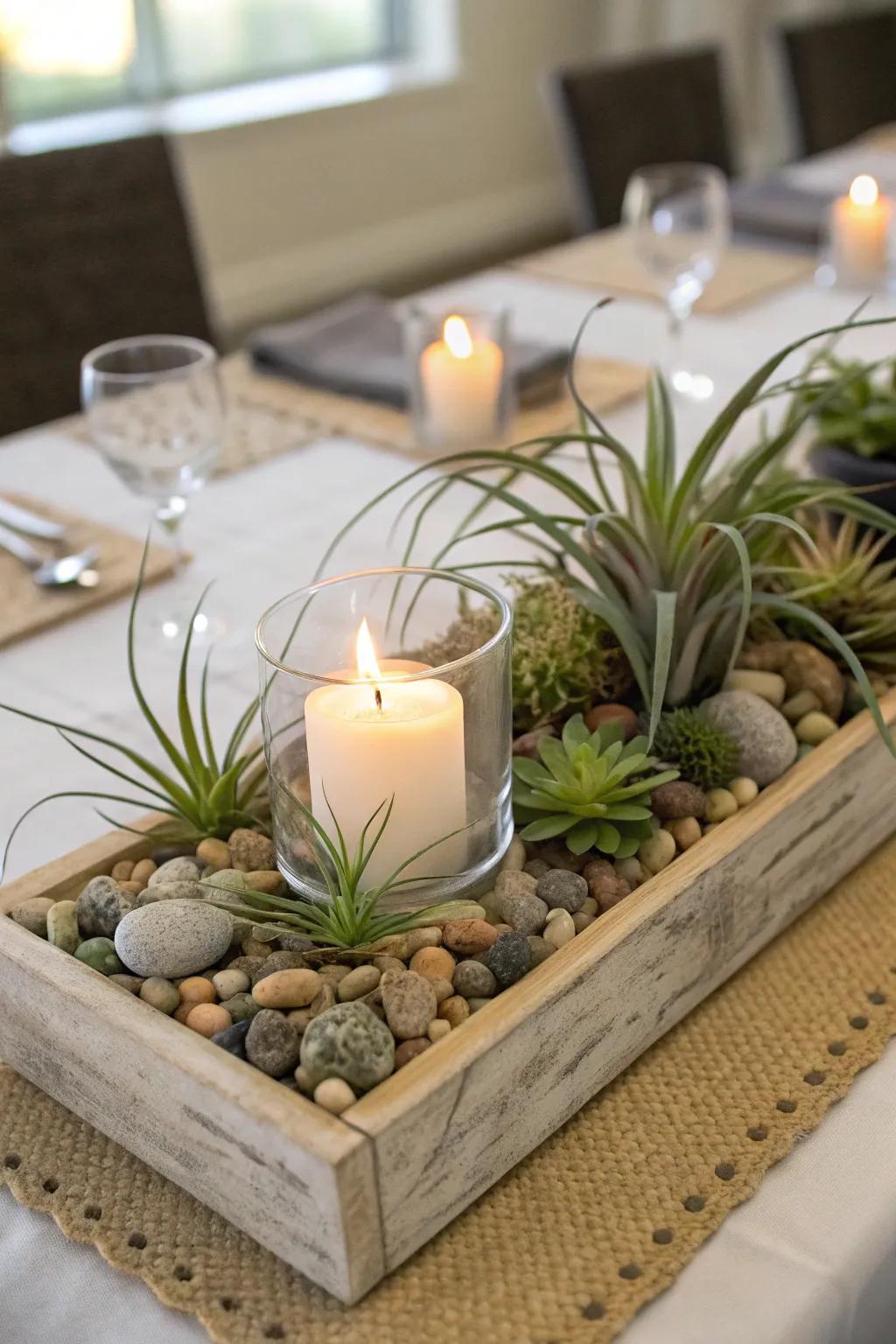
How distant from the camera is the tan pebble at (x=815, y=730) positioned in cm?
72

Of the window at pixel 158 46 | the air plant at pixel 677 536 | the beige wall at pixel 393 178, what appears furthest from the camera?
the beige wall at pixel 393 178

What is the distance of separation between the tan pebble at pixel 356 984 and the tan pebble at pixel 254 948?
0.05 metres

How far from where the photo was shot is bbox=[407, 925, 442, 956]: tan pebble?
579 mm

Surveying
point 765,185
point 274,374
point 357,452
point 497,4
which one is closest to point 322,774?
point 357,452

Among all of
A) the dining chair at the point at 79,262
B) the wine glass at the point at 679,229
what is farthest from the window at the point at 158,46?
the wine glass at the point at 679,229

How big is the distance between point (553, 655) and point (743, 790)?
124 mm

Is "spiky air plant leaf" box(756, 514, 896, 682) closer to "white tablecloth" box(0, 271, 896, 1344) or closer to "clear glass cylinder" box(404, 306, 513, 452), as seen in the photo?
"white tablecloth" box(0, 271, 896, 1344)

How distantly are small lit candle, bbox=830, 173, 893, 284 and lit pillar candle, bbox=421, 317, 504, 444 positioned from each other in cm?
54

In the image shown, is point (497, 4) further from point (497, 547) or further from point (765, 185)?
point (497, 547)

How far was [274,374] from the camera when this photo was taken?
144 centimetres

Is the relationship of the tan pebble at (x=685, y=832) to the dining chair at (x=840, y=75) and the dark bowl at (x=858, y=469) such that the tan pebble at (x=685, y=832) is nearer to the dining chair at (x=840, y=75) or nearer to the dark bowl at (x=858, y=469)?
the dark bowl at (x=858, y=469)

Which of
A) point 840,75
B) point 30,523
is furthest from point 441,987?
point 840,75

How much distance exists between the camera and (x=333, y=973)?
0.57 meters

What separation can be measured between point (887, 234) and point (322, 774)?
3.87ft
